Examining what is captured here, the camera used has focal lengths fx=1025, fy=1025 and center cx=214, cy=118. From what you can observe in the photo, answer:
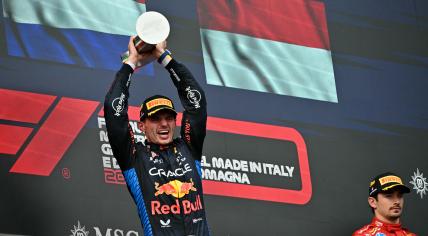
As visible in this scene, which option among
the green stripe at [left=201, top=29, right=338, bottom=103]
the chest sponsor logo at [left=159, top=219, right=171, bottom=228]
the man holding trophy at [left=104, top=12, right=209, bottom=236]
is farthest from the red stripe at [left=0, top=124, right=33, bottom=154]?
the green stripe at [left=201, top=29, right=338, bottom=103]

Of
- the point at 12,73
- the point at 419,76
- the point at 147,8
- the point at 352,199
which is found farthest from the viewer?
the point at 419,76

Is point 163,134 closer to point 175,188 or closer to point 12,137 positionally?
point 175,188

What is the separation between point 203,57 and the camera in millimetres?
6523

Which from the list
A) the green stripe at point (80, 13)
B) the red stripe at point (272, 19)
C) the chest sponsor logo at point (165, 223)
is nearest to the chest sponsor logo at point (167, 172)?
the chest sponsor logo at point (165, 223)

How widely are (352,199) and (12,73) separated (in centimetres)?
244

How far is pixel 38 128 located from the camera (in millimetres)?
5801

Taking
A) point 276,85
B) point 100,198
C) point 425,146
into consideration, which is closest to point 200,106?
point 100,198

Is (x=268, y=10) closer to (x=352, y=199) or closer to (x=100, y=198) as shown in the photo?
(x=352, y=199)

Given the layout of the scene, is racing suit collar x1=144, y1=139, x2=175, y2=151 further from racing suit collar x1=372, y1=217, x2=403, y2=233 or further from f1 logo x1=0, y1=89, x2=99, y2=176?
racing suit collar x1=372, y1=217, x2=403, y2=233

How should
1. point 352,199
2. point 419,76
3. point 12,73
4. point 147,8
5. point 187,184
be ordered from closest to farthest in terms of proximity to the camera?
point 187,184, point 12,73, point 147,8, point 352,199, point 419,76

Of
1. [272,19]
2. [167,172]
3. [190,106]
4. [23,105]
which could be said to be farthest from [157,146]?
[272,19]

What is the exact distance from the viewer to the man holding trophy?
4.92 metres

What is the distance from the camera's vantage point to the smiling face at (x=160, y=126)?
5.12m

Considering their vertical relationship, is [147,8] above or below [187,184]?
above
